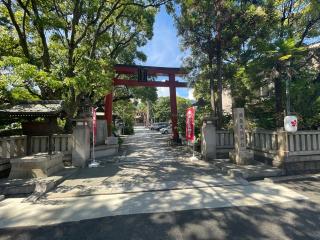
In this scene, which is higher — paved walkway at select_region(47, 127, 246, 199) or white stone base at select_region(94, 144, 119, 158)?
white stone base at select_region(94, 144, 119, 158)

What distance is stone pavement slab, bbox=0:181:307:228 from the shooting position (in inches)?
207

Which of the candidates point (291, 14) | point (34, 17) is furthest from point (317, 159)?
point (34, 17)

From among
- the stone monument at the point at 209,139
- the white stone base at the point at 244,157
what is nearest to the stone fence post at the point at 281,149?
the white stone base at the point at 244,157

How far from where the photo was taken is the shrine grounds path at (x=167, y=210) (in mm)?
4379

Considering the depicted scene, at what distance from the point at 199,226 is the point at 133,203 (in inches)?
78.5

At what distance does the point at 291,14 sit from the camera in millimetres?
13141

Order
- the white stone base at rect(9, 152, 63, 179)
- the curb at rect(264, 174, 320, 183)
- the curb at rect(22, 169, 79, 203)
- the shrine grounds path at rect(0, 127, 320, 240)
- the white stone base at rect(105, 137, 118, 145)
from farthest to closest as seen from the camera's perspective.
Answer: the white stone base at rect(105, 137, 118, 145), the white stone base at rect(9, 152, 63, 179), the curb at rect(264, 174, 320, 183), the curb at rect(22, 169, 79, 203), the shrine grounds path at rect(0, 127, 320, 240)

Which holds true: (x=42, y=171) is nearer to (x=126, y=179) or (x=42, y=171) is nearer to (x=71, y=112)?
(x=126, y=179)

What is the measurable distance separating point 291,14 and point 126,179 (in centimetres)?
1238

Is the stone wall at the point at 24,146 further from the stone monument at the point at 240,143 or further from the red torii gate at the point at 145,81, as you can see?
the red torii gate at the point at 145,81

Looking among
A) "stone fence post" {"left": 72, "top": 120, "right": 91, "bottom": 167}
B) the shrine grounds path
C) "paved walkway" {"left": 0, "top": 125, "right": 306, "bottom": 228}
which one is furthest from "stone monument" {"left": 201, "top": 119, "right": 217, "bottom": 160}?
"stone fence post" {"left": 72, "top": 120, "right": 91, "bottom": 167}

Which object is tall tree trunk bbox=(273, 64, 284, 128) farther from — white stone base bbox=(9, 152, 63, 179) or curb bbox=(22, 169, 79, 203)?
white stone base bbox=(9, 152, 63, 179)

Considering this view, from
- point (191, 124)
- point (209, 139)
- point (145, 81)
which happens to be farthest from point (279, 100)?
point (145, 81)

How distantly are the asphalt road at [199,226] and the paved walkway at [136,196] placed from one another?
334mm
